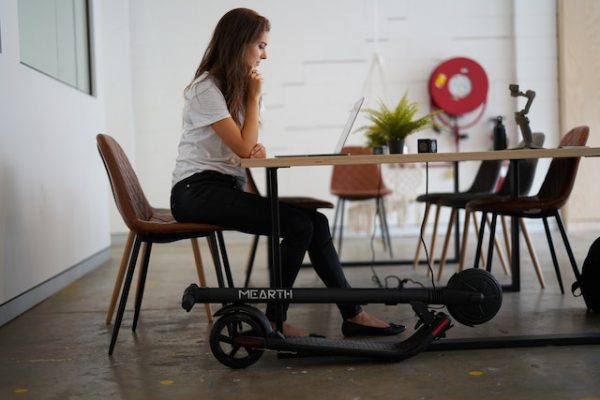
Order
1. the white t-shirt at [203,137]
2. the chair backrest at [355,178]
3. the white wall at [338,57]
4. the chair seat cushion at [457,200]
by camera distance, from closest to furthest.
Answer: the white t-shirt at [203,137], the chair seat cushion at [457,200], the chair backrest at [355,178], the white wall at [338,57]

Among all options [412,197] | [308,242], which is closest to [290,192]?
[412,197]

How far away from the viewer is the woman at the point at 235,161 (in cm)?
236

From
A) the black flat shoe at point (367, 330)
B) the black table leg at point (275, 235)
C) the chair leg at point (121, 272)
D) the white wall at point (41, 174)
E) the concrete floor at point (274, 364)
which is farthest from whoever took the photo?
the white wall at point (41, 174)

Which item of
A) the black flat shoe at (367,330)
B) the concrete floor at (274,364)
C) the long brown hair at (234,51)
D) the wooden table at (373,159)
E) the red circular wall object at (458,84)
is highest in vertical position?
the red circular wall object at (458,84)

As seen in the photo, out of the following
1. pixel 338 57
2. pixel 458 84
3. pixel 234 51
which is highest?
pixel 338 57

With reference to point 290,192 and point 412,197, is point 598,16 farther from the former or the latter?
point 290,192

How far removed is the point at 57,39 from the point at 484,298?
2.83m

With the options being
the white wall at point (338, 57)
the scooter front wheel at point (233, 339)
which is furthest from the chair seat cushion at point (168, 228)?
the white wall at point (338, 57)

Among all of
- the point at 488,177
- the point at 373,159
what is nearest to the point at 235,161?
the point at 373,159

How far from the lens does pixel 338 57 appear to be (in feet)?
20.1

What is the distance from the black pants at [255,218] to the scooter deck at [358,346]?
25 centimetres

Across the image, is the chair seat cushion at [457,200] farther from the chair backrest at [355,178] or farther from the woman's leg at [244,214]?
the woman's leg at [244,214]

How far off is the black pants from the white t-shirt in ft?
0.11

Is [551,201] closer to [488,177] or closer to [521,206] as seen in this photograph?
[521,206]
